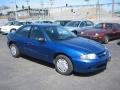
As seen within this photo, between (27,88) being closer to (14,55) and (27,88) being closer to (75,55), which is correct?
(75,55)

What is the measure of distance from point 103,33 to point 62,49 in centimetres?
735

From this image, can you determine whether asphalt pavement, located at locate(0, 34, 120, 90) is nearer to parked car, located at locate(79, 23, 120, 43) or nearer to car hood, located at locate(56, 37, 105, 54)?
car hood, located at locate(56, 37, 105, 54)

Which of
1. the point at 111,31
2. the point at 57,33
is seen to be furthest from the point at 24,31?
the point at 111,31

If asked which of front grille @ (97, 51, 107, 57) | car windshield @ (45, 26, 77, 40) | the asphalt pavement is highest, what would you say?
car windshield @ (45, 26, 77, 40)

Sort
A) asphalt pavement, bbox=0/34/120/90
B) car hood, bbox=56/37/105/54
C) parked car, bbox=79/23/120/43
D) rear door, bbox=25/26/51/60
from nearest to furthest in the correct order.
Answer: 1. asphalt pavement, bbox=0/34/120/90
2. car hood, bbox=56/37/105/54
3. rear door, bbox=25/26/51/60
4. parked car, bbox=79/23/120/43

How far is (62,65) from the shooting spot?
659cm

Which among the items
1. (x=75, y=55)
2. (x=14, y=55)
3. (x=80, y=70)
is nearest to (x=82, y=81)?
(x=80, y=70)

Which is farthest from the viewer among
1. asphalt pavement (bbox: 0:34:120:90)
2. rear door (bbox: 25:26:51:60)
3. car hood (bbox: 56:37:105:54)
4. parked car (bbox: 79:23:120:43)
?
parked car (bbox: 79:23:120:43)

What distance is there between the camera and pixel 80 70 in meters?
6.23

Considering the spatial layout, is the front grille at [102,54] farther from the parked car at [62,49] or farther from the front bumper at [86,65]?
the front bumper at [86,65]

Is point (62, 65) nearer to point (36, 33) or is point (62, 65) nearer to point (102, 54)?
point (102, 54)

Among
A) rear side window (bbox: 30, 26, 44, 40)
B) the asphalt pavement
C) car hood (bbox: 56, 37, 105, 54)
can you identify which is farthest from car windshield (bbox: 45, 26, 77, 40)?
the asphalt pavement

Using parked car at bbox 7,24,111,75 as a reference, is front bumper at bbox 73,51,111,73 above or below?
below

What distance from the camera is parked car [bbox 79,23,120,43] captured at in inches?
509
